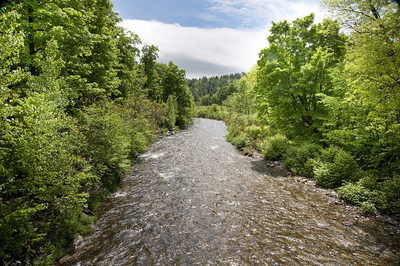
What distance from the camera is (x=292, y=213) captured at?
8.77 meters

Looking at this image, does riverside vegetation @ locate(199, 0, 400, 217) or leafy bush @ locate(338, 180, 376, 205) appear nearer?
riverside vegetation @ locate(199, 0, 400, 217)

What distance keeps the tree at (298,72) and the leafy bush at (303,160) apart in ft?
7.30

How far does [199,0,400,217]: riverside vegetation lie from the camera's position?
7.96 metres

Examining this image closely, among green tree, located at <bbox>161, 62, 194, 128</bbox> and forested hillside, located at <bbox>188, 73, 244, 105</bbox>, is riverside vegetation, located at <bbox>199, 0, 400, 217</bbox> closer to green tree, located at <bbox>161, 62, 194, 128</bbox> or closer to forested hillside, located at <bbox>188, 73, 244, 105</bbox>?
green tree, located at <bbox>161, 62, 194, 128</bbox>

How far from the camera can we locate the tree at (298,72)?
1461 centimetres

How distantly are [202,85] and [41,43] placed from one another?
176957 millimetres

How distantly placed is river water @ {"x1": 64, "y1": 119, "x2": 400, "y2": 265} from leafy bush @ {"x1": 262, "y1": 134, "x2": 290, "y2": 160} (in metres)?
4.79

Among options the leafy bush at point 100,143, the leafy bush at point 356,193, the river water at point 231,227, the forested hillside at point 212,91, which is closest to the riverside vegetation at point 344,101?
the leafy bush at point 356,193

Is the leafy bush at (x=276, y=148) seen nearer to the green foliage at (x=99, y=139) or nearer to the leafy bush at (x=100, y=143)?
the leafy bush at (x=100, y=143)

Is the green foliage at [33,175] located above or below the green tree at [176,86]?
below

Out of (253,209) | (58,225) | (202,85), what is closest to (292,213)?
(253,209)

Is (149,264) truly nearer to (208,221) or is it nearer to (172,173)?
(208,221)

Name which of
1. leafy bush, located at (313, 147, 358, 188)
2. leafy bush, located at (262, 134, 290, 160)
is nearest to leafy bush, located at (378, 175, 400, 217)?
leafy bush, located at (313, 147, 358, 188)

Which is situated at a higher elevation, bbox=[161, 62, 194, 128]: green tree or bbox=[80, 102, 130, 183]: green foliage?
bbox=[161, 62, 194, 128]: green tree
